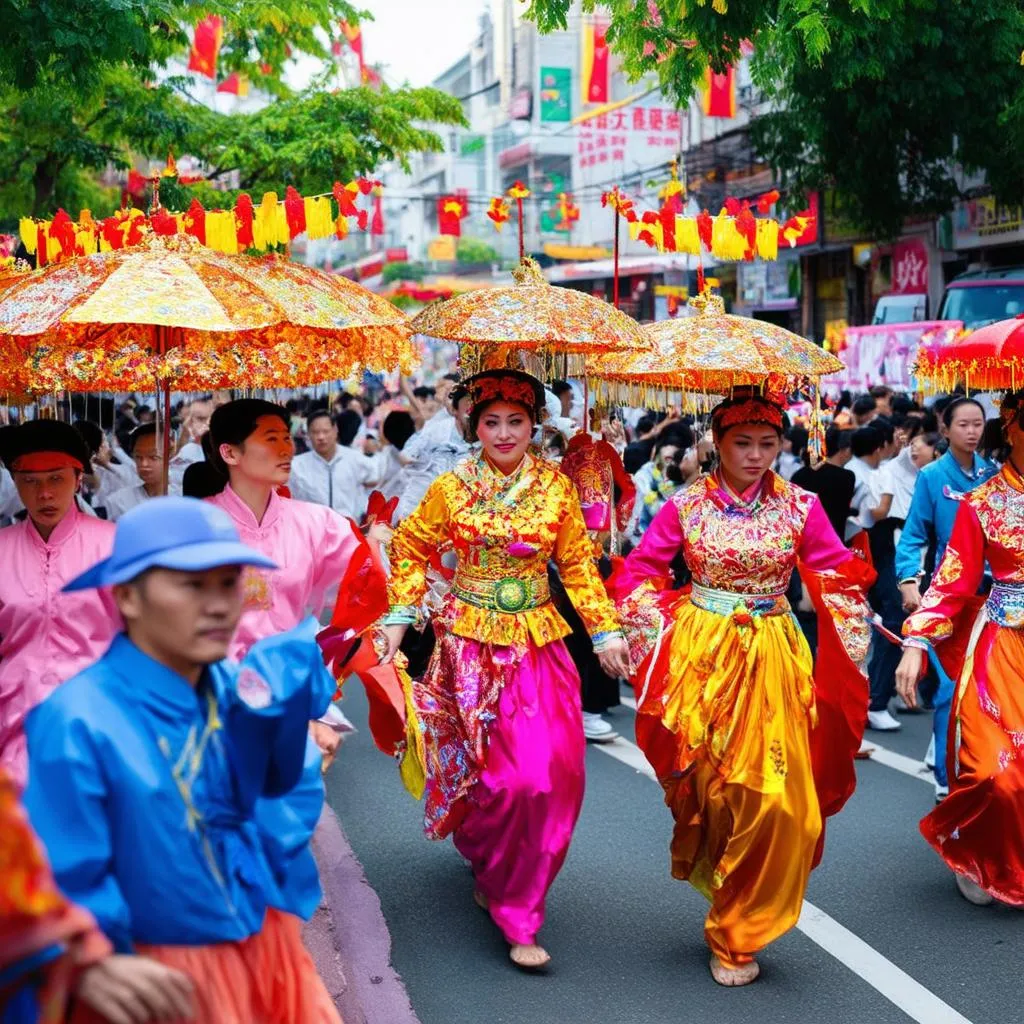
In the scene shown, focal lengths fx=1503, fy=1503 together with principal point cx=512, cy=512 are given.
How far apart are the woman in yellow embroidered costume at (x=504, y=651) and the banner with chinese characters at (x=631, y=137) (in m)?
27.3

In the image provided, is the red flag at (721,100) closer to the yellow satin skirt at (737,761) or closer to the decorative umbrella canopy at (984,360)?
the decorative umbrella canopy at (984,360)

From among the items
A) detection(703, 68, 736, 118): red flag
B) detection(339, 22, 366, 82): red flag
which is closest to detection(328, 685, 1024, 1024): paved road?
detection(339, 22, 366, 82): red flag

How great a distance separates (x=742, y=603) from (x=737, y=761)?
0.57 m

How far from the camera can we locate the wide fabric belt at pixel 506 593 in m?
5.53

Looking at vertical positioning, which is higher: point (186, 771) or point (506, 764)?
point (186, 771)

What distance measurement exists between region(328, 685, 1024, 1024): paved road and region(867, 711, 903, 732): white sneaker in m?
1.53

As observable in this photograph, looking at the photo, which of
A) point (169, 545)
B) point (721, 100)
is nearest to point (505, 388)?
point (169, 545)

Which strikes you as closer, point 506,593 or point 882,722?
point 506,593

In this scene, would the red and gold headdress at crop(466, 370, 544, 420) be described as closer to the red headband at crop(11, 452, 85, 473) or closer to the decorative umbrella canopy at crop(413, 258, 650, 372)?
the decorative umbrella canopy at crop(413, 258, 650, 372)

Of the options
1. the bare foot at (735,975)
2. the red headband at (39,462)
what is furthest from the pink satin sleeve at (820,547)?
the red headband at (39,462)

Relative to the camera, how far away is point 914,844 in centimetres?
666

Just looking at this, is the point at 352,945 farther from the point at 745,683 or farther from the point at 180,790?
the point at 180,790

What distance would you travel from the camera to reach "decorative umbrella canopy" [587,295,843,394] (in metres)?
5.54

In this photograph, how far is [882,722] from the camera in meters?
8.94
